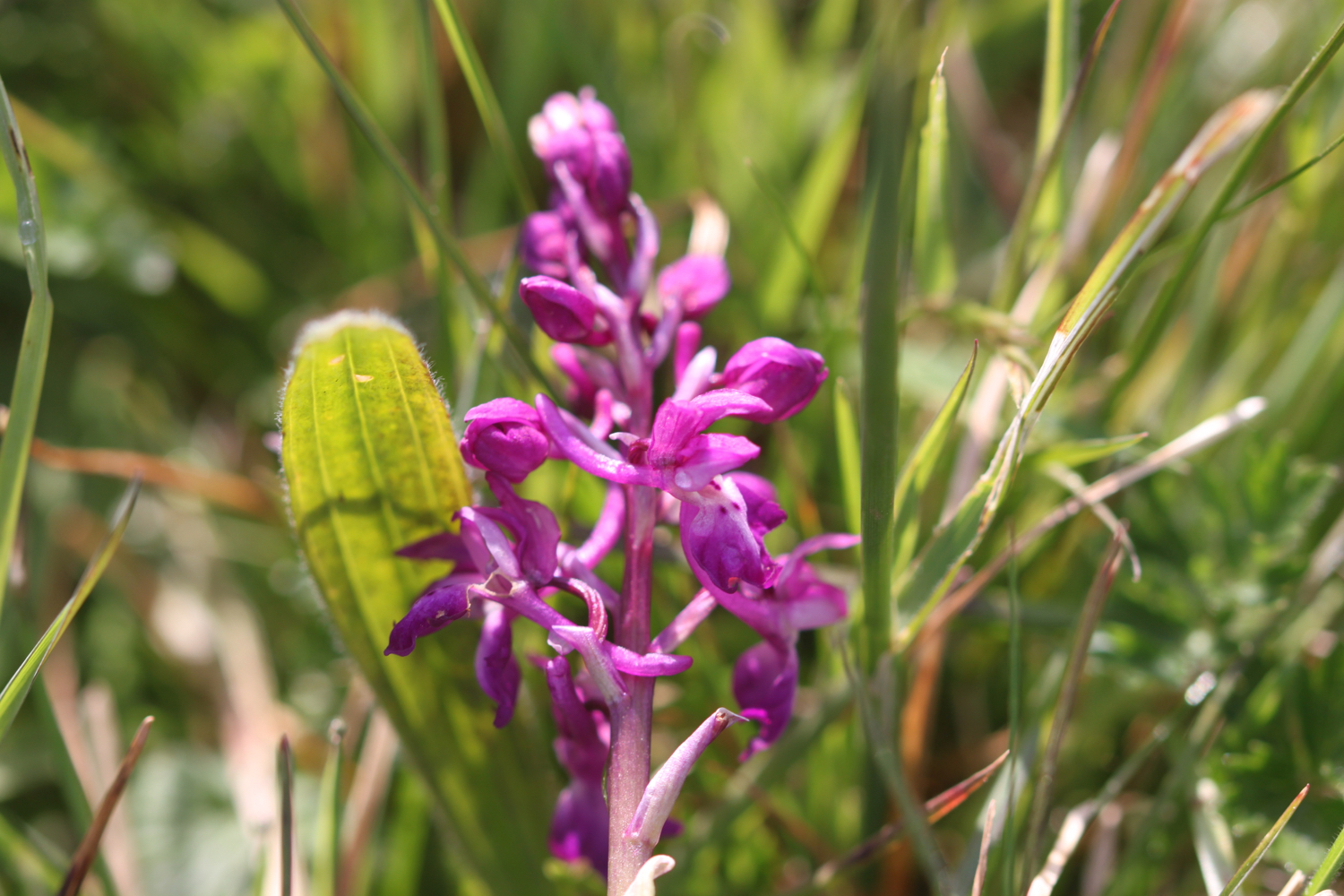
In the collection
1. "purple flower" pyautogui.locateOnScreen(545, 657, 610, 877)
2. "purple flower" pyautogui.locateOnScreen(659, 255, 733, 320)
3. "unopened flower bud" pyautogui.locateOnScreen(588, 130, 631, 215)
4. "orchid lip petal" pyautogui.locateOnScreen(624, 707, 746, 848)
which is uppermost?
"unopened flower bud" pyautogui.locateOnScreen(588, 130, 631, 215)

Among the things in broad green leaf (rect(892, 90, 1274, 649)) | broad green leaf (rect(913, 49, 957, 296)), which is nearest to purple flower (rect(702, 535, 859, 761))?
broad green leaf (rect(892, 90, 1274, 649))

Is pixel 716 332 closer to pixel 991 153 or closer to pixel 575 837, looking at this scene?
pixel 991 153

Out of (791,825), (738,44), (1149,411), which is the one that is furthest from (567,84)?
(791,825)

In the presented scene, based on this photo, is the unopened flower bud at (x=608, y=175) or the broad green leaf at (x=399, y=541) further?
the unopened flower bud at (x=608, y=175)

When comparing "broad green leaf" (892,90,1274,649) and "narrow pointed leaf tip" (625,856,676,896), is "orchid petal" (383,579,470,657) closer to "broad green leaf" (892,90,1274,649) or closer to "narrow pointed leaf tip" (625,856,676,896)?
"narrow pointed leaf tip" (625,856,676,896)

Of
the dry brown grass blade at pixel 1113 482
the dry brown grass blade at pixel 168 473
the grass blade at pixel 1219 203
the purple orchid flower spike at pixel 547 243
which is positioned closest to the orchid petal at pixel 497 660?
the purple orchid flower spike at pixel 547 243

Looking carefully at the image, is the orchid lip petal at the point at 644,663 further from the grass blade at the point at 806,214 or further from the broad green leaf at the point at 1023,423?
the grass blade at the point at 806,214
